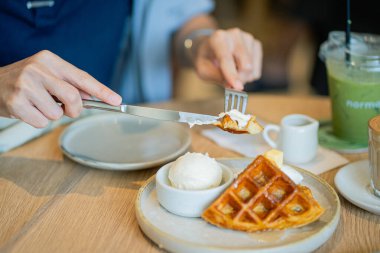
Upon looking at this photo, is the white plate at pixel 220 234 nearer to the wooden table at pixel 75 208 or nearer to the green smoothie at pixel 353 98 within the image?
the wooden table at pixel 75 208

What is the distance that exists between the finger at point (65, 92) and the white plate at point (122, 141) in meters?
0.18

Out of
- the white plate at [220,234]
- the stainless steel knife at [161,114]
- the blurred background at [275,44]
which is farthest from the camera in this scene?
the blurred background at [275,44]

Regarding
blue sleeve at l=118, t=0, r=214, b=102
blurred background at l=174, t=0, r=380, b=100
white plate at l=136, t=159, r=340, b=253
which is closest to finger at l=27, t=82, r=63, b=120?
white plate at l=136, t=159, r=340, b=253

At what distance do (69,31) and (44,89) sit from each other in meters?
0.61

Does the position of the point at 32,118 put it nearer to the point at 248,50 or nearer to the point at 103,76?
the point at 248,50

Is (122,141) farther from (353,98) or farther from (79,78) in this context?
(353,98)

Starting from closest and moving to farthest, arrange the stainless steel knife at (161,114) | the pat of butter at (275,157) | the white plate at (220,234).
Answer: the white plate at (220,234) < the pat of butter at (275,157) < the stainless steel knife at (161,114)

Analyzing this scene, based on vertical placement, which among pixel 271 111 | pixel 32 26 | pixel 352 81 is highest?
pixel 32 26

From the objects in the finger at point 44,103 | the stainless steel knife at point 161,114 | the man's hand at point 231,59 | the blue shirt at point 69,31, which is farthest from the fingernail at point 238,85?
the blue shirt at point 69,31

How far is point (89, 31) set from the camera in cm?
166

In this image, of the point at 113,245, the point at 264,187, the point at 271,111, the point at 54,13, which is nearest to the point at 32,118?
the point at 113,245

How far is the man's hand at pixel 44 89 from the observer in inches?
40.6

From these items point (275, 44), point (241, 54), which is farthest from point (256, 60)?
point (275, 44)

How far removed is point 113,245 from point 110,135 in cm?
54
